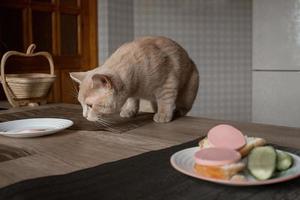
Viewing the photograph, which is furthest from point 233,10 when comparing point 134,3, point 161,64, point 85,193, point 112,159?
point 85,193

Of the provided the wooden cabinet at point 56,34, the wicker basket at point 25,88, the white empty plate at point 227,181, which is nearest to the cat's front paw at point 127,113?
the wicker basket at point 25,88

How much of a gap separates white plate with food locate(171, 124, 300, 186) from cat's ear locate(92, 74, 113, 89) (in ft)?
1.65

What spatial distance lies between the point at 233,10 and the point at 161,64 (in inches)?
68.7

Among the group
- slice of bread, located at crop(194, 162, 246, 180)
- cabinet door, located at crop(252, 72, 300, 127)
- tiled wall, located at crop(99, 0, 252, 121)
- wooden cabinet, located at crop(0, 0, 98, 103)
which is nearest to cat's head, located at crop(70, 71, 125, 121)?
slice of bread, located at crop(194, 162, 246, 180)

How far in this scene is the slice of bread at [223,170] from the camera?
537 mm

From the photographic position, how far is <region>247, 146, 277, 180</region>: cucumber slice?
547 mm

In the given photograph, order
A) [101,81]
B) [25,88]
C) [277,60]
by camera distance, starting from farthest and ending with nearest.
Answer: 1. [277,60]
2. [25,88]
3. [101,81]

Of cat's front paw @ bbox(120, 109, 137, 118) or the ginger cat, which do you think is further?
cat's front paw @ bbox(120, 109, 137, 118)

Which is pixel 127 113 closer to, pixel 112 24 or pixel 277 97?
pixel 112 24

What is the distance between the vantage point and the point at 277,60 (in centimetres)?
261

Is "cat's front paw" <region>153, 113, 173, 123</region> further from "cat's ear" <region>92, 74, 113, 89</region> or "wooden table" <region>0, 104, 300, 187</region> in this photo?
"cat's ear" <region>92, 74, 113, 89</region>

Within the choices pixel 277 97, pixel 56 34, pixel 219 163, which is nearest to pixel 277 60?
pixel 277 97

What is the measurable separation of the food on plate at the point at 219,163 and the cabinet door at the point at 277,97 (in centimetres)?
217

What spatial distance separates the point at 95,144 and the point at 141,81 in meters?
0.45
